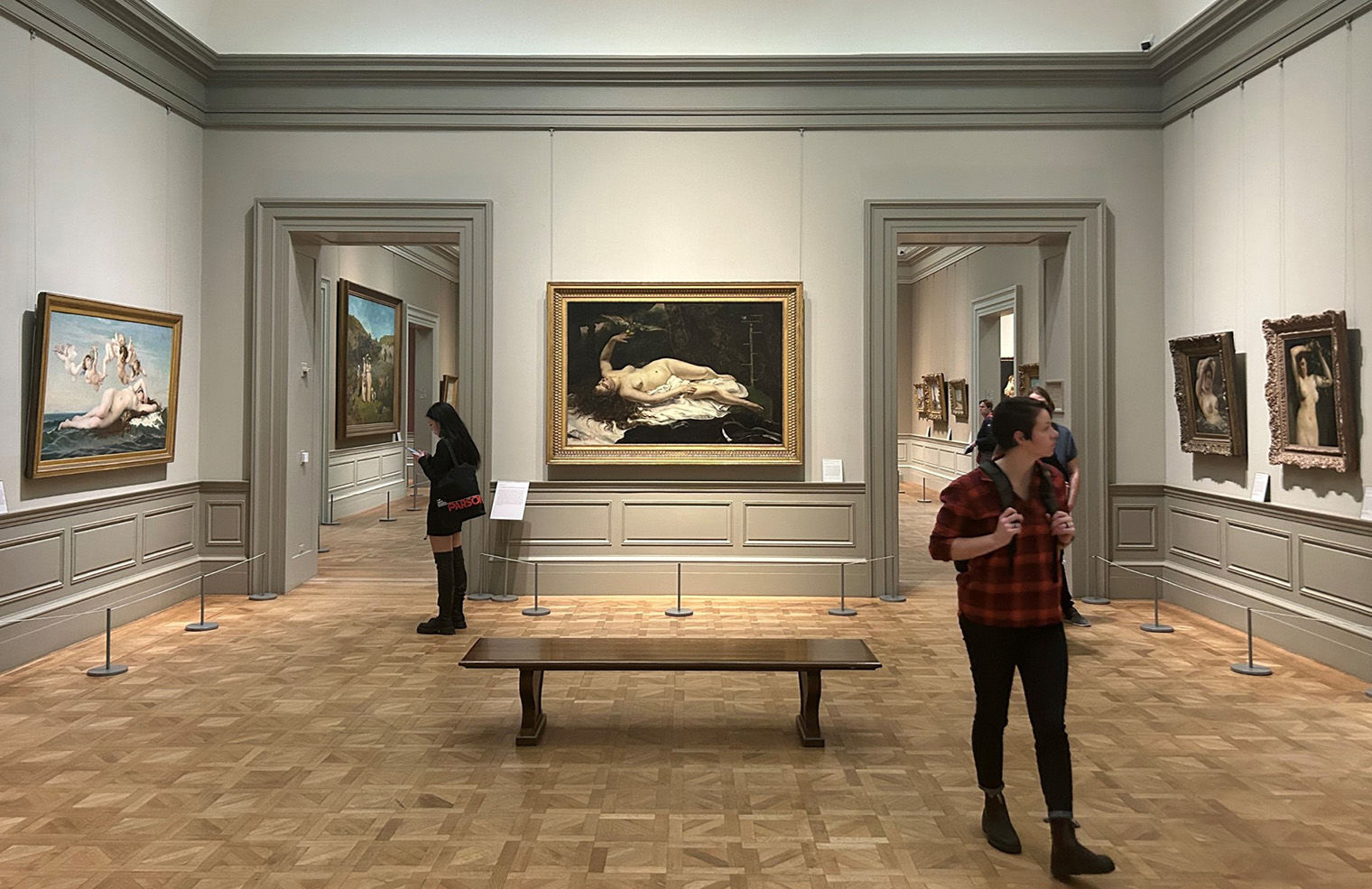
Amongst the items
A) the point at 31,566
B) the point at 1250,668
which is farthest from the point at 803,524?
A: the point at 31,566

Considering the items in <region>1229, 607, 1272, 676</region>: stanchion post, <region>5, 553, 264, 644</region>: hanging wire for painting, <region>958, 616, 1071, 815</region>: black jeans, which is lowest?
<region>1229, 607, 1272, 676</region>: stanchion post

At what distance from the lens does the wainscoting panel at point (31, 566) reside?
7.81m

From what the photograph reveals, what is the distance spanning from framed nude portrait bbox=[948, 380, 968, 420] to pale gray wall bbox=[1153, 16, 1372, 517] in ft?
34.0

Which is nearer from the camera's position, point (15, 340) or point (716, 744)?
point (716, 744)

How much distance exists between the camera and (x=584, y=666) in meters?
5.97

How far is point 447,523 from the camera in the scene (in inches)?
350

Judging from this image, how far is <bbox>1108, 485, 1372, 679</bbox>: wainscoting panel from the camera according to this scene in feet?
25.5

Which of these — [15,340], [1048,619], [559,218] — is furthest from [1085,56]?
[15,340]

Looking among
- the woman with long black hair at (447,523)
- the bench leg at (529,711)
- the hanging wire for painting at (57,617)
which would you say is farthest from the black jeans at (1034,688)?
the hanging wire for painting at (57,617)

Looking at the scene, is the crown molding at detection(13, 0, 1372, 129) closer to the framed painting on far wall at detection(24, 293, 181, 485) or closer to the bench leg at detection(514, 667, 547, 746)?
the framed painting on far wall at detection(24, 293, 181, 485)

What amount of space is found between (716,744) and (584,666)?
94 centimetres

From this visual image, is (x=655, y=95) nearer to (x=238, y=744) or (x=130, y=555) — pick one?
(x=130, y=555)

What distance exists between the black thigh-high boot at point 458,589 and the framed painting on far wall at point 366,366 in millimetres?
9290

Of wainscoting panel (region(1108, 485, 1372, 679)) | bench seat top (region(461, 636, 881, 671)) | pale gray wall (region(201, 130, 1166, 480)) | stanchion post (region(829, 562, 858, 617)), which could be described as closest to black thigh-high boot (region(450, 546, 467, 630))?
pale gray wall (region(201, 130, 1166, 480))
